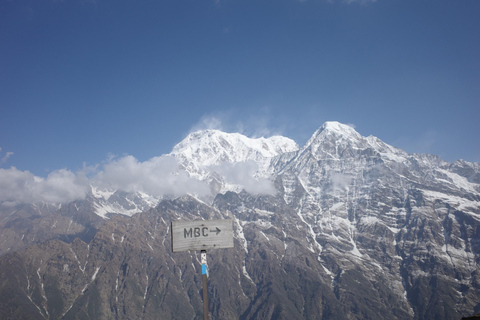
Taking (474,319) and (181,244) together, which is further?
(474,319)

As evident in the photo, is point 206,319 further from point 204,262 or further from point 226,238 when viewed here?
point 226,238

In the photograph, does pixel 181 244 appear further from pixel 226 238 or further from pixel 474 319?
pixel 474 319

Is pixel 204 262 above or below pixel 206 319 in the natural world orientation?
above

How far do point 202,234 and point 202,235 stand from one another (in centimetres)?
3

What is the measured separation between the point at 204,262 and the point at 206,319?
54.0 inches

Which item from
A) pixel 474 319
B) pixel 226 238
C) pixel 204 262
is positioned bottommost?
pixel 474 319

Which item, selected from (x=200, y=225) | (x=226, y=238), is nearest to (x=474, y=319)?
(x=226, y=238)

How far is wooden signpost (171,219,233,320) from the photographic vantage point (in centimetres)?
892

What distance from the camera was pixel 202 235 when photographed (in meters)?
9.12

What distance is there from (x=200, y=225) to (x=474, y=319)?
8.09m

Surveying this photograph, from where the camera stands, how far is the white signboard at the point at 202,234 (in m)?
8.94

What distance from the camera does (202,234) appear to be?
9133mm

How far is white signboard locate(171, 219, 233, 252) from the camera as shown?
8.94 meters

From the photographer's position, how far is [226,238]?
9133mm
